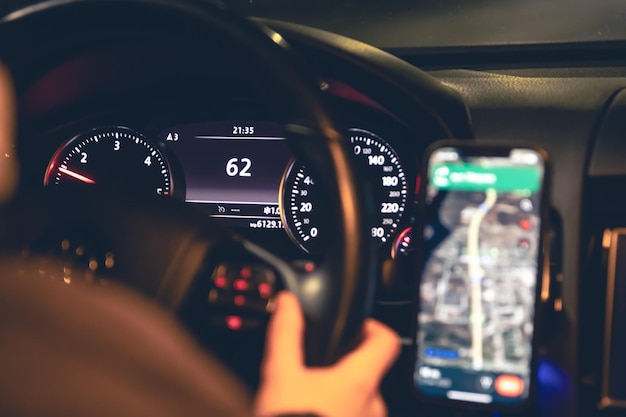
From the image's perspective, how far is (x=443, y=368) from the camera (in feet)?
3.71

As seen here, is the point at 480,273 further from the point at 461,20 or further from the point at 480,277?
the point at 461,20

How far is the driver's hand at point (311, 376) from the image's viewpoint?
0.74m

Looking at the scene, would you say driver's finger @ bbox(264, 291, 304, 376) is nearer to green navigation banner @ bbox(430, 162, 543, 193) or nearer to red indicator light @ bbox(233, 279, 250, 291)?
red indicator light @ bbox(233, 279, 250, 291)

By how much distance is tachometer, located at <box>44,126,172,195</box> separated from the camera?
1.87 metres

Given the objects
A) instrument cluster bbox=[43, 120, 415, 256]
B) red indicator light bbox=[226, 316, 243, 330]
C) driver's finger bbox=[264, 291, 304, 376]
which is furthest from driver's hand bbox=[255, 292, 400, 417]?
instrument cluster bbox=[43, 120, 415, 256]

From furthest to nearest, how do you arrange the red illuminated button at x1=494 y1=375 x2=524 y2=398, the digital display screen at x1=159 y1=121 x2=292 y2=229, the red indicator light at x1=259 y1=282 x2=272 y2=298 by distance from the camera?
the digital display screen at x1=159 y1=121 x2=292 y2=229 < the red illuminated button at x1=494 y1=375 x2=524 y2=398 < the red indicator light at x1=259 y1=282 x2=272 y2=298

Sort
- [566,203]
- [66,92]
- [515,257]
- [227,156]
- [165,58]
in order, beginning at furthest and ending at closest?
[227,156]
[66,92]
[165,58]
[566,203]
[515,257]

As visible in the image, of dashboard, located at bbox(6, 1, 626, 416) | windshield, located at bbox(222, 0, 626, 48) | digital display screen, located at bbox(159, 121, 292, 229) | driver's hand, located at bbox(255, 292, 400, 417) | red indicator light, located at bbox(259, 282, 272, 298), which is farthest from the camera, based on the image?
digital display screen, located at bbox(159, 121, 292, 229)

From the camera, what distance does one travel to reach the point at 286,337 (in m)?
0.78

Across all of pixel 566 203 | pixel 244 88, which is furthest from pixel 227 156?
pixel 566 203

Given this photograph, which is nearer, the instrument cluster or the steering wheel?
the steering wheel

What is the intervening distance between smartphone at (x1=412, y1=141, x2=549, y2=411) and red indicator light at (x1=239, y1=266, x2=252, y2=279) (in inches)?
12.0

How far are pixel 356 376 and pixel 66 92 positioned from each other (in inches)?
43.8

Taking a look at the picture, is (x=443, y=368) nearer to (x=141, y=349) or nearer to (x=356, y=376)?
(x=356, y=376)
